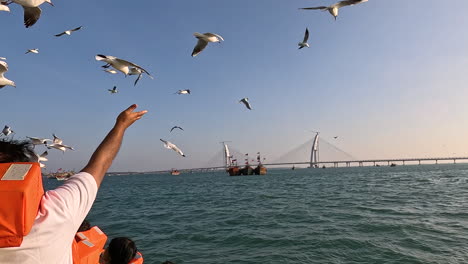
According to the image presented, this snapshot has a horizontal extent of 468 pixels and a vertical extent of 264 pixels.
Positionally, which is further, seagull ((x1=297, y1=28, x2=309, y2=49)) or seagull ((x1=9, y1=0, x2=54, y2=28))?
seagull ((x1=297, y1=28, x2=309, y2=49))

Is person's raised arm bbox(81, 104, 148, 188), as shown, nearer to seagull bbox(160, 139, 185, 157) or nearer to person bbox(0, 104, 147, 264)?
person bbox(0, 104, 147, 264)

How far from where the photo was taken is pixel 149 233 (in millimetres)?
15773

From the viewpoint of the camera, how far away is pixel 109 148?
1998mm

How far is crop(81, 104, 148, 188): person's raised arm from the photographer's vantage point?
6.20ft

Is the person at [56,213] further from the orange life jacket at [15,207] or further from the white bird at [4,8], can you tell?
the white bird at [4,8]

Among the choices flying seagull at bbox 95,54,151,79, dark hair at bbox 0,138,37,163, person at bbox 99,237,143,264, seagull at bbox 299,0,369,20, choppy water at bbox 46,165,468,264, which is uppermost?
seagull at bbox 299,0,369,20

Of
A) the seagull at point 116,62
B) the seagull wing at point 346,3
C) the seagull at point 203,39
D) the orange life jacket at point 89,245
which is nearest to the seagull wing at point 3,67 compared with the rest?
the seagull at point 116,62

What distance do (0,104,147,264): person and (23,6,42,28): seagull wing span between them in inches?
145

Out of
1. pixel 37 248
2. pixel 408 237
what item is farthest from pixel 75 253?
pixel 408 237

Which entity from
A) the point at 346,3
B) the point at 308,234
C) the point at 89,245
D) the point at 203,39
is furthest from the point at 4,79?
the point at 308,234

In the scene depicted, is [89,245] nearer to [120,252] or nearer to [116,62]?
[120,252]

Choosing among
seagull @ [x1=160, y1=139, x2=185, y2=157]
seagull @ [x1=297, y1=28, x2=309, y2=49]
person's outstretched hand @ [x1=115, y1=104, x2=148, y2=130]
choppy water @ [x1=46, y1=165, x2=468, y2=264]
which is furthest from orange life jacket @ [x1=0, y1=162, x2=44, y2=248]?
seagull @ [x1=297, y1=28, x2=309, y2=49]

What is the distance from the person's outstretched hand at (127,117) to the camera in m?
2.21

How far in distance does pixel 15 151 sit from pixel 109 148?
1.67ft
